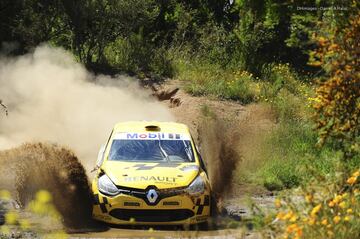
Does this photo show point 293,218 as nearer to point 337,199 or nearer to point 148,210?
point 337,199

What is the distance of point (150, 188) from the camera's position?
1221 cm

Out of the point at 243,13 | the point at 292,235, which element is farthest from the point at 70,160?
the point at 292,235

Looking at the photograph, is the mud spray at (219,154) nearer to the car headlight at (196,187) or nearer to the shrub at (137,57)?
the car headlight at (196,187)

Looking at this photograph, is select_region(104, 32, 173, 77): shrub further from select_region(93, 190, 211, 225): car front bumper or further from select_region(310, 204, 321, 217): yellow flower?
select_region(310, 204, 321, 217): yellow flower

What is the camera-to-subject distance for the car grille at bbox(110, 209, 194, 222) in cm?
1210

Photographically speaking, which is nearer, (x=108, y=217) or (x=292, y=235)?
(x=292, y=235)

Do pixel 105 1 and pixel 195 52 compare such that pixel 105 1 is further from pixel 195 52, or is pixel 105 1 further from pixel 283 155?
pixel 283 155

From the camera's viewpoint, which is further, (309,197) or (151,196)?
(151,196)

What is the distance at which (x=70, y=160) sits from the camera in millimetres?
14258

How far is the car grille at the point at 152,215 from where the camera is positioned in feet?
39.7

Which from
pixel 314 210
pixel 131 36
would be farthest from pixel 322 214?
pixel 131 36

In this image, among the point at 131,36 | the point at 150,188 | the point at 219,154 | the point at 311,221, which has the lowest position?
the point at 219,154

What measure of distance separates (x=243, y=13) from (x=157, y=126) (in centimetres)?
356

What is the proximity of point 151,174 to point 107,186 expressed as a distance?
0.73 m
